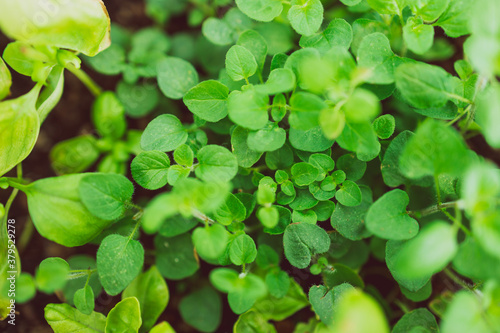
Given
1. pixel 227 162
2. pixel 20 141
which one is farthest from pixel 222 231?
pixel 20 141

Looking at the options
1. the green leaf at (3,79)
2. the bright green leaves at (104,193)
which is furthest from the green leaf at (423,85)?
the green leaf at (3,79)

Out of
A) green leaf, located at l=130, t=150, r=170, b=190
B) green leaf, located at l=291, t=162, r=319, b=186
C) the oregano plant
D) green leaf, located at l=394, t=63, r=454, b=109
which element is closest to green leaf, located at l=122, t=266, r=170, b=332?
the oregano plant

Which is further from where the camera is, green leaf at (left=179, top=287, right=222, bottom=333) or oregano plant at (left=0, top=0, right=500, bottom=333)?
green leaf at (left=179, top=287, right=222, bottom=333)

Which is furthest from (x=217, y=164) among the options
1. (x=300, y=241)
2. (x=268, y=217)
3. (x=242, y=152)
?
(x=300, y=241)

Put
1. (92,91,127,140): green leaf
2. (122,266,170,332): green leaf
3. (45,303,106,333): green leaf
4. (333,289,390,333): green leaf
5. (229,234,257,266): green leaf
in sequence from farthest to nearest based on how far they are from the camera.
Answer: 1. (92,91,127,140): green leaf
2. (122,266,170,332): green leaf
3. (45,303,106,333): green leaf
4. (229,234,257,266): green leaf
5. (333,289,390,333): green leaf

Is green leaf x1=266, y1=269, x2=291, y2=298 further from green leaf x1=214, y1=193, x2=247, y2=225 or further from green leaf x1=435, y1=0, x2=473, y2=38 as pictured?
green leaf x1=435, y1=0, x2=473, y2=38

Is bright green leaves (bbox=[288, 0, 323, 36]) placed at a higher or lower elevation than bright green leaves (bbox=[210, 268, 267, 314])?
higher

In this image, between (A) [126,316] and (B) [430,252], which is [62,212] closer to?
(A) [126,316]
